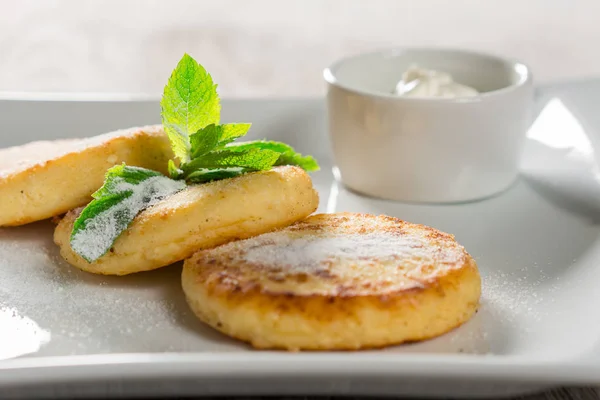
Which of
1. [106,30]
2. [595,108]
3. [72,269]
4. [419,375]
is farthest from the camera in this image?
[106,30]

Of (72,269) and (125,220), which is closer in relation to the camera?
(125,220)

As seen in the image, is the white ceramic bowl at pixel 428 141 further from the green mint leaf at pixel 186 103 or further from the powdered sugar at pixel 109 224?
the powdered sugar at pixel 109 224

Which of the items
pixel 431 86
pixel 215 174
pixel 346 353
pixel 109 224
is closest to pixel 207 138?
pixel 215 174

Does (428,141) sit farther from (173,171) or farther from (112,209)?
(112,209)

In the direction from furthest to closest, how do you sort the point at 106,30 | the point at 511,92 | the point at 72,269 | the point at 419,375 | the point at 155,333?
the point at 106,30, the point at 511,92, the point at 72,269, the point at 155,333, the point at 419,375

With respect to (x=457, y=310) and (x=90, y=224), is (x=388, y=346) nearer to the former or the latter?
(x=457, y=310)

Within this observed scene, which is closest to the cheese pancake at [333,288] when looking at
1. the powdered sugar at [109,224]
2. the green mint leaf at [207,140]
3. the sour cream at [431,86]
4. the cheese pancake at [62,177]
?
the powdered sugar at [109,224]

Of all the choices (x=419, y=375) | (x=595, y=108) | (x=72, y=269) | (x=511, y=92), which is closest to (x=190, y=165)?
(x=72, y=269)

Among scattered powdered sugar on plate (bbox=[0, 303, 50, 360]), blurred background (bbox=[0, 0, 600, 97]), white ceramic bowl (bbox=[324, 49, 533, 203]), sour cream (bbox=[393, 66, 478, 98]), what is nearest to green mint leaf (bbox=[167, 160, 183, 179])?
scattered powdered sugar on plate (bbox=[0, 303, 50, 360])
